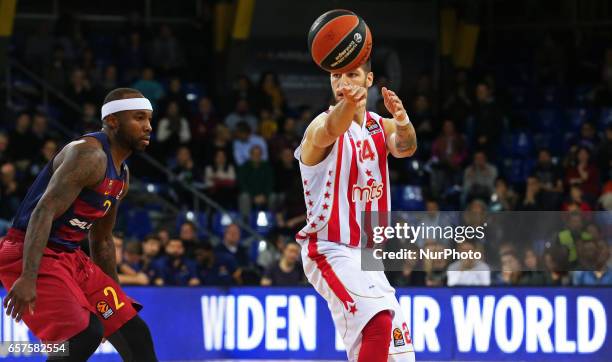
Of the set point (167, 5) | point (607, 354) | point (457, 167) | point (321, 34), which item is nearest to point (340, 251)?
point (321, 34)

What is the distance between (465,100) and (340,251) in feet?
39.1

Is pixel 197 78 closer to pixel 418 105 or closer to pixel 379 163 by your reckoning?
pixel 418 105

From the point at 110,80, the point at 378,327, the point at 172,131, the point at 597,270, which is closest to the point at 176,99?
the point at 172,131

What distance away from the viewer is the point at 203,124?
16.7 meters

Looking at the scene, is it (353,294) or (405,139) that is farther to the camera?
(405,139)

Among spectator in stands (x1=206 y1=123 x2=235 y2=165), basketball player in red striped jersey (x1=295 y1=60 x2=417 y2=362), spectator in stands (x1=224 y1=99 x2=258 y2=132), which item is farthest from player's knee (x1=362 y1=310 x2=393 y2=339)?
spectator in stands (x1=224 y1=99 x2=258 y2=132)

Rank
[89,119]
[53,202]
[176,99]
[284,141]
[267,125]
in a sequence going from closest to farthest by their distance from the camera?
[53,202], [89,119], [284,141], [176,99], [267,125]

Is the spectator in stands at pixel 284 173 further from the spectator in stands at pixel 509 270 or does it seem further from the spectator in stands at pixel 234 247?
the spectator in stands at pixel 509 270

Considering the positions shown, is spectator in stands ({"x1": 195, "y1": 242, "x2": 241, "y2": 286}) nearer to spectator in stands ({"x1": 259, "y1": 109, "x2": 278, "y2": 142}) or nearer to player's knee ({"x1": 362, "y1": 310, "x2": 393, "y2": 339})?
spectator in stands ({"x1": 259, "y1": 109, "x2": 278, "y2": 142})

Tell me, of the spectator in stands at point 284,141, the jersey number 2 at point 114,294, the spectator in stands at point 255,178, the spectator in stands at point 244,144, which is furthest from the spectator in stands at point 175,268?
the jersey number 2 at point 114,294

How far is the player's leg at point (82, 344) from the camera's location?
6110 millimetres

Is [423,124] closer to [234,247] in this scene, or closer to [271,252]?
[271,252]

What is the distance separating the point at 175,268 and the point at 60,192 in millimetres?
6684

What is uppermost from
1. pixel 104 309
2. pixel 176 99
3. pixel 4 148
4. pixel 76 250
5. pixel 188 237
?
pixel 176 99
